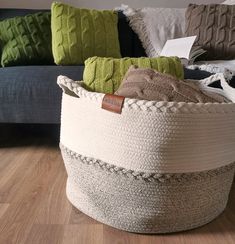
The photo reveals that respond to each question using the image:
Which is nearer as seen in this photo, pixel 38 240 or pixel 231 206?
pixel 38 240

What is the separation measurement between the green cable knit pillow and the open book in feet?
2.01

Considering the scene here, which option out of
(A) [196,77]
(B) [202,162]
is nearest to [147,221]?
(B) [202,162]

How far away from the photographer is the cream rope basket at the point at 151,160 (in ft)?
2.88

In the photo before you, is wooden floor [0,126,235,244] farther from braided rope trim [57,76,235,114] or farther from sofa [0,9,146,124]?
braided rope trim [57,76,235,114]

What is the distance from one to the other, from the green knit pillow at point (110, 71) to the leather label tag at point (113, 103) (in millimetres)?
251

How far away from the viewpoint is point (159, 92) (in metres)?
0.96

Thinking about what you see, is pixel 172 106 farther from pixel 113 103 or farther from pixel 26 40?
pixel 26 40

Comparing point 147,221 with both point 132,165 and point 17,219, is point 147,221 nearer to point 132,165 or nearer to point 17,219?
point 132,165

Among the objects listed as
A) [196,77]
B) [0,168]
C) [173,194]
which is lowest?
[0,168]

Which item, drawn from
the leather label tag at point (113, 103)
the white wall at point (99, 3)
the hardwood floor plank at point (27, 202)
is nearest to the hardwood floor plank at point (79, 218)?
the hardwood floor plank at point (27, 202)

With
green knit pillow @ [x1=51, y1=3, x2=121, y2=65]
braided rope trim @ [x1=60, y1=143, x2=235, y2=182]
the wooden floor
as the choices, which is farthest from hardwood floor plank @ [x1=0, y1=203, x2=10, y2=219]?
green knit pillow @ [x1=51, y1=3, x2=121, y2=65]

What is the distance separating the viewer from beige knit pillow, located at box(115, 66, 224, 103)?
3.15ft

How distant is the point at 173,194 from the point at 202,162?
0.37 feet

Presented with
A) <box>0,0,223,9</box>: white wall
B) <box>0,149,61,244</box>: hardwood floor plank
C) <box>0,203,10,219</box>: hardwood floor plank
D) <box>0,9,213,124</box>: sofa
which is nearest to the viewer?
<box>0,149,61,244</box>: hardwood floor plank
